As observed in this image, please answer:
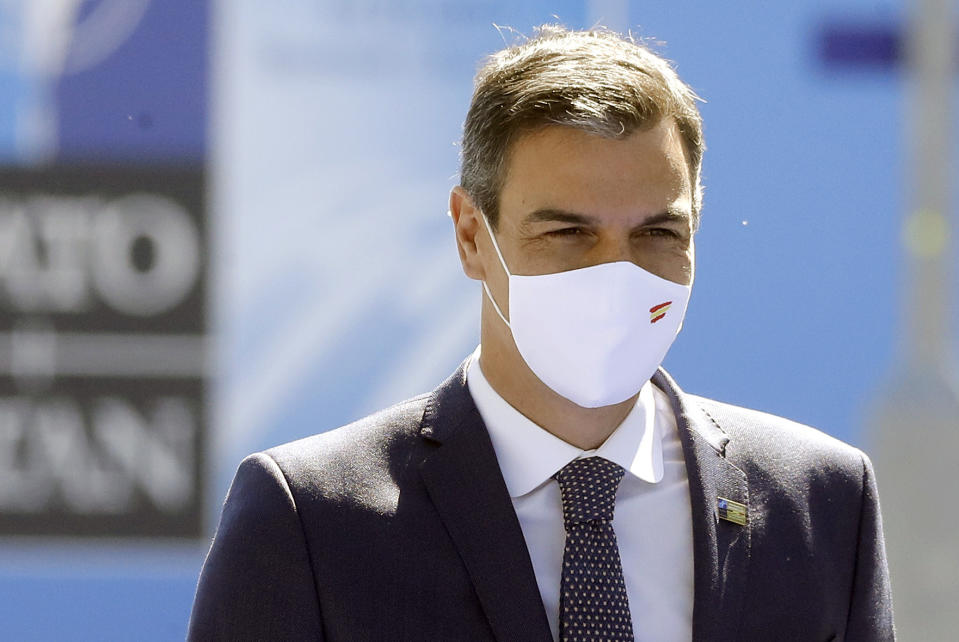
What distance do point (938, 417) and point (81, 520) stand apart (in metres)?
2.94

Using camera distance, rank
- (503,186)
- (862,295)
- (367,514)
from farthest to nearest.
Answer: (862,295), (503,186), (367,514)

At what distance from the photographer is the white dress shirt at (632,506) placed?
2014 millimetres

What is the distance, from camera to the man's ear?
7.38 ft

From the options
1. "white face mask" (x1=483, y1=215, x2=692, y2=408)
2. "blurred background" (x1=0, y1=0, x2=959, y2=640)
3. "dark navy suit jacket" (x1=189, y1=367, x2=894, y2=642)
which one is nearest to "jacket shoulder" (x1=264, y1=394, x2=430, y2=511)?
"dark navy suit jacket" (x1=189, y1=367, x2=894, y2=642)

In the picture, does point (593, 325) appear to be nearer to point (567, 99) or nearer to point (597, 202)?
point (597, 202)

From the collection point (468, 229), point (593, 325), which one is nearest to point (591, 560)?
point (593, 325)

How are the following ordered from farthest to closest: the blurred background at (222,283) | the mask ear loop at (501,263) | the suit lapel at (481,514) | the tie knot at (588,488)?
1. the blurred background at (222,283)
2. the mask ear loop at (501,263)
3. the tie knot at (588,488)
4. the suit lapel at (481,514)

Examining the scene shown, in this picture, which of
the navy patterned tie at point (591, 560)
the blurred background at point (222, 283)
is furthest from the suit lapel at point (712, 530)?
the blurred background at point (222, 283)

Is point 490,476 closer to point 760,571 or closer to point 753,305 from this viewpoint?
point 760,571

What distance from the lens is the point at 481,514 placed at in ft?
6.60

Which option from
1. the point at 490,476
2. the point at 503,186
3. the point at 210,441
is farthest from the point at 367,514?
the point at 210,441

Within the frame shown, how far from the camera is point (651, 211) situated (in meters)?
2.06

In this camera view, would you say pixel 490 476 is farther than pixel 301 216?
No

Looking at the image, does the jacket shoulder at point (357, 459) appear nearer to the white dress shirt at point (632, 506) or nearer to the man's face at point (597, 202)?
the white dress shirt at point (632, 506)
